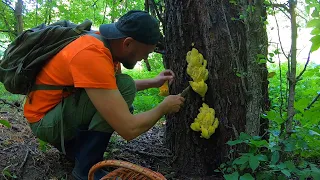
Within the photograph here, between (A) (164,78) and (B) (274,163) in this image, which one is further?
(A) (164,78)

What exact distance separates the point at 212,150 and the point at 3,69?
1653mm

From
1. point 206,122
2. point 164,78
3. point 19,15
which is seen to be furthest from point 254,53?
point 19,15

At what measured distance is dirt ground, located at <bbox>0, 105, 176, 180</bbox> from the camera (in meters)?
2.50

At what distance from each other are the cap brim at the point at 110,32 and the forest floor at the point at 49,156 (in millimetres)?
1052

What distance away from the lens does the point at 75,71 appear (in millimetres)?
2008

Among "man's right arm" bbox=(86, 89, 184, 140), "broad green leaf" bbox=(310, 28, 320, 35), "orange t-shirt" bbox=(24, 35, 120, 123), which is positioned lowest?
"man's right arm" bbox=(86, 89, 184, 140)

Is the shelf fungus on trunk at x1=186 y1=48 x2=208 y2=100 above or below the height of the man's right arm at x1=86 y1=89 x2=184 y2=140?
above

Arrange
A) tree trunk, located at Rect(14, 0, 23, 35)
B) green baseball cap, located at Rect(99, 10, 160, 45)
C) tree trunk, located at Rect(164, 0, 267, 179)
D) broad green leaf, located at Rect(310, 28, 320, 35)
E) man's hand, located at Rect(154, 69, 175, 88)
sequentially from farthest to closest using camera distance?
tree trunk, located at Rect(14, 0, 23, 35) < man's hand, located at Rect(154, 69, 175, 88) < tree trunk, located at Rect(164, 0, 267, 179) < green baseball cap, located at Rect(99, 10, 160, 45) < broad green leaf, located at Rect(310, 28, 320, 35)

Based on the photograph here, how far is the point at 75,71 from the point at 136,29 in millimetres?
489

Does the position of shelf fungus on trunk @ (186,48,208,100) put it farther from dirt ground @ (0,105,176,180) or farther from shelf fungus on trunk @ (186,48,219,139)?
dirt ground @ (0,105,176,180)

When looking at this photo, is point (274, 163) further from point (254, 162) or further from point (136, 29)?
point (136, 29)

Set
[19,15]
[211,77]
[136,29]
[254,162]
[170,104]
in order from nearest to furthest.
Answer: [254,162] < [136,29] < [170,104] < [211,77] < [19,15]

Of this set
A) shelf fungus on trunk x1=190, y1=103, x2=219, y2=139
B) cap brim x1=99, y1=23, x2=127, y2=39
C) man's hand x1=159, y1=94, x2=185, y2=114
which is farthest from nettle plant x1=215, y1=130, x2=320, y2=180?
cap brim x1=99, y1=23, x2=127, y2=39

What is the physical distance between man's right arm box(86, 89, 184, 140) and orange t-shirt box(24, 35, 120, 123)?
57 mm
